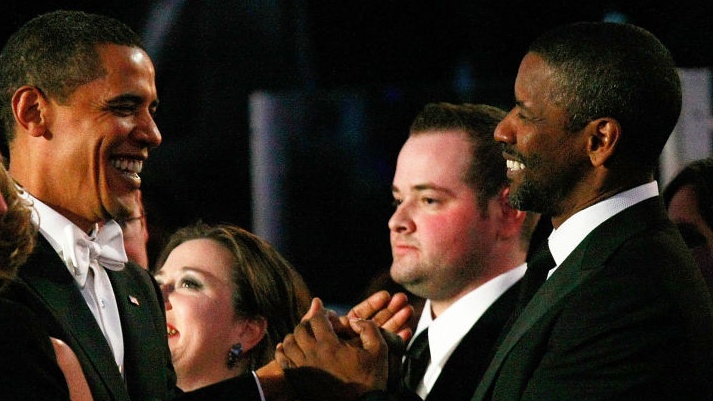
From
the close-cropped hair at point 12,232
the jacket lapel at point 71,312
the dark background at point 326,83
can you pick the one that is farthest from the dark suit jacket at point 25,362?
the dark background at point 326,83

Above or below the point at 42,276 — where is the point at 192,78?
below

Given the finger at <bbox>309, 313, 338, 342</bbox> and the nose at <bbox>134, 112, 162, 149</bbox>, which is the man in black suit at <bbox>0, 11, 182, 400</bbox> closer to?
the nose at <bbox>134, 112, 162, 149</bbox>

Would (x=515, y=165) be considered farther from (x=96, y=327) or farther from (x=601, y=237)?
(x=96, y=327)

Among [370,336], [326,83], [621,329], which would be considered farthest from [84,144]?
[326,83]

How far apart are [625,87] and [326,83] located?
328cm

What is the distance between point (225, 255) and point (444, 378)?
0.89 metres

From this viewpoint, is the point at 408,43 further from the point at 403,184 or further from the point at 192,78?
the point at 403,184

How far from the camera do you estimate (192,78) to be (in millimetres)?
5414

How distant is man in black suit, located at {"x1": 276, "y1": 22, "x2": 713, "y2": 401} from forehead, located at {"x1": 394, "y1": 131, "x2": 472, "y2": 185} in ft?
2.83

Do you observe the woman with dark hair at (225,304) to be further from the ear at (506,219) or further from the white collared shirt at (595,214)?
the white collared shirt at (595,214)

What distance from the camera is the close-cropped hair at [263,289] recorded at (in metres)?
3.39

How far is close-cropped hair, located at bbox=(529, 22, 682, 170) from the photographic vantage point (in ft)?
7.45

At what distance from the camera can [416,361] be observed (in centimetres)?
326

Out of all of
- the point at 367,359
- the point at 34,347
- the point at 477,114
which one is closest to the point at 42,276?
the point at 34,347
